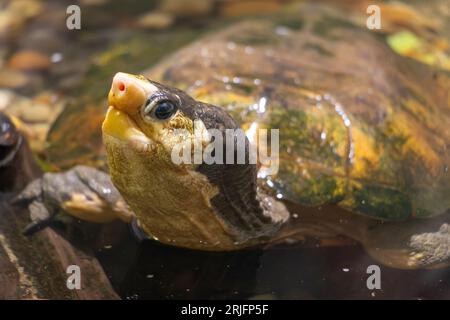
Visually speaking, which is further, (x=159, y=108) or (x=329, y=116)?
(x=329, y=116)

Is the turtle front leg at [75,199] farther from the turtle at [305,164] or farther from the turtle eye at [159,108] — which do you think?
the turtle eye at [159,108]

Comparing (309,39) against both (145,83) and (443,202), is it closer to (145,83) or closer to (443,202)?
(443,202)

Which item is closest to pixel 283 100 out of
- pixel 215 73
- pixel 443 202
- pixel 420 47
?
pixel 215 73

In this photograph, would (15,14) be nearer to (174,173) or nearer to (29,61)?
(29,61)

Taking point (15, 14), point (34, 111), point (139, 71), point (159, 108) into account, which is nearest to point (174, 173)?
→ point (159, 108)

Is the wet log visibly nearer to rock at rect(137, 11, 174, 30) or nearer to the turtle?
the turtle

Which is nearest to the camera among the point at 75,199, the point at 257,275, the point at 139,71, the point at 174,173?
the point at 174,173
